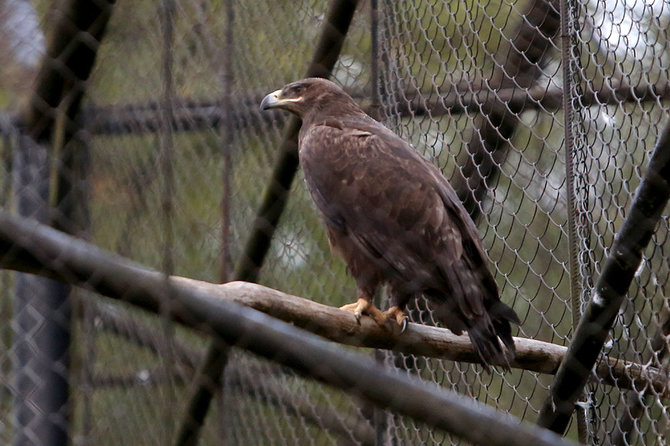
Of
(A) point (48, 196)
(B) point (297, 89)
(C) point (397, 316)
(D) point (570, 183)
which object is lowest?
(C) point (397, 316)

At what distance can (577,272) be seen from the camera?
8.04 ft

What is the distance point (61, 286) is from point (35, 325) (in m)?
0.17

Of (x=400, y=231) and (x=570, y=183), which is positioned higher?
(x=570, y=183)

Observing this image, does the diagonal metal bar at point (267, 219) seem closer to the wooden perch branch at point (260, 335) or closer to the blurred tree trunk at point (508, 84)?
the blurred tree trunk at point (508, 84)

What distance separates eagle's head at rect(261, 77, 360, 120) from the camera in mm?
3291

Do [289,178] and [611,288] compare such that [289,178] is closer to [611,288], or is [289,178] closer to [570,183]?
[570,183]

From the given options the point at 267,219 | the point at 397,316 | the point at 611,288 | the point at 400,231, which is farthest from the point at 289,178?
the point at 611,288

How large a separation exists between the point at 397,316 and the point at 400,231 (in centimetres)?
25

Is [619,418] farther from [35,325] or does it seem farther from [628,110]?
[35,325]

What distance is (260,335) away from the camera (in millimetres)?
1405

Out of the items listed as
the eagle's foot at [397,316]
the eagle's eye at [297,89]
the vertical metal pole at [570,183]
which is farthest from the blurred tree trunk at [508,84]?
the eagle's eye at [297,89]

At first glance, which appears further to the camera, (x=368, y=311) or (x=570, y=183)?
(x=368, y=311)

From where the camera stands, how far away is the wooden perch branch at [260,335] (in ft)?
4.36

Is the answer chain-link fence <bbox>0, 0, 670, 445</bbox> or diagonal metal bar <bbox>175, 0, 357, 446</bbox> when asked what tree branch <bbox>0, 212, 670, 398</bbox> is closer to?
chain-link fence <bbox>0, 0, 670, 445</bbox>
